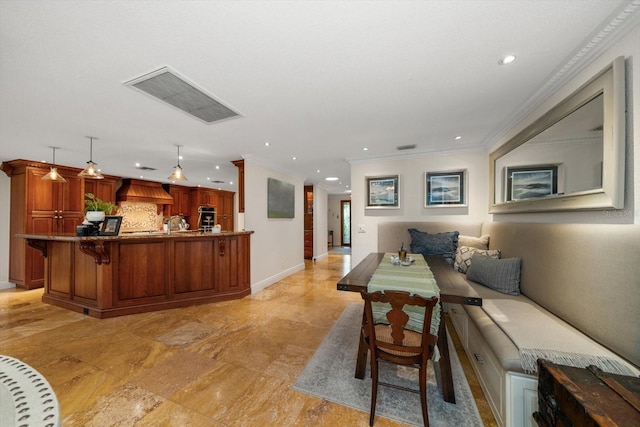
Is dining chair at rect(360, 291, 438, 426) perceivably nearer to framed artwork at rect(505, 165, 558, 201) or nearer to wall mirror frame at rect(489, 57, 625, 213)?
wall mirror frame at rect(489, 57, 625, 213)

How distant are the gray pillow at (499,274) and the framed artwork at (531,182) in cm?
68

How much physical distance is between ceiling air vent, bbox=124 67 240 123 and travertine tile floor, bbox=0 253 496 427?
239cm

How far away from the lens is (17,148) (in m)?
3.56

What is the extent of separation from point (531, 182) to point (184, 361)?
144 inches

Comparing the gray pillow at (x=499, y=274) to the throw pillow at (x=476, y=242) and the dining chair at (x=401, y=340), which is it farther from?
the dining chair at (x=401, y=340)

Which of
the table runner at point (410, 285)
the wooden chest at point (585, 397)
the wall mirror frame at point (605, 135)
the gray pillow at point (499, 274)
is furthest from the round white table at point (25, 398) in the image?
the wall mirror frame at point (605, 135)

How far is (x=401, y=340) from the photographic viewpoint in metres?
1.46

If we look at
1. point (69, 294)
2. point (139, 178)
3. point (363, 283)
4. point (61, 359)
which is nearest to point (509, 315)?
point (363, 283)

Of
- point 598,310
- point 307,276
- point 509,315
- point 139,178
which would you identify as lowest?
point 307,276

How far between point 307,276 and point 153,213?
16.5 feet

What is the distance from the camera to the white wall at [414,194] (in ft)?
11.9

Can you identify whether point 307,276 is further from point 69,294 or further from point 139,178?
point 139,178

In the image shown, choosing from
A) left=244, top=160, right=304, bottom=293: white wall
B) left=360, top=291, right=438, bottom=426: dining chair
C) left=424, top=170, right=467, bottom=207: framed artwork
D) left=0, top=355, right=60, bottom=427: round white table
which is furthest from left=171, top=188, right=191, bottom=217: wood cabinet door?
left=360, top=291, right=438, bottom=426: dining chair

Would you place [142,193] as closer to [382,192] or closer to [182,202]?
[182,202]
